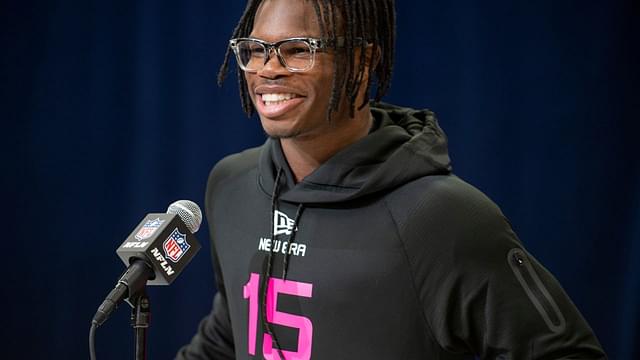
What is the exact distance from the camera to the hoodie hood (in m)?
1.32

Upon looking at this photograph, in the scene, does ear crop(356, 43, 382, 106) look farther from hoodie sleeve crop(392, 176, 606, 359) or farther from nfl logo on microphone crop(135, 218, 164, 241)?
nfl logo on microphone crop(135, 218, 164, 241)

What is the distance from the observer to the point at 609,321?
7.36ft

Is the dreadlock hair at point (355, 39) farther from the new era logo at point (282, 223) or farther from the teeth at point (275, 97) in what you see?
the new era logo at point (282, 223)

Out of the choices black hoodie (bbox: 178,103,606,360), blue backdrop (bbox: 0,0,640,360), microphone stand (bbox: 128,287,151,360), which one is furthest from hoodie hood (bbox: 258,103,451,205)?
blue backdrop (bbox: 0,0,640,360)

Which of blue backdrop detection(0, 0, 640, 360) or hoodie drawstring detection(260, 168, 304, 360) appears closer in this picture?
hoodie drawstring detection(260, 168, 304, 360)

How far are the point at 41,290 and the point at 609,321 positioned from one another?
1.60 metres

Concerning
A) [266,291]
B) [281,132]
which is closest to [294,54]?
[281,132]

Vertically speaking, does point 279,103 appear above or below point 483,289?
above

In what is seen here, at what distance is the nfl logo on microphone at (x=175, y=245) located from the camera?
1.18m

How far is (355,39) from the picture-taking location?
1319 millimetres

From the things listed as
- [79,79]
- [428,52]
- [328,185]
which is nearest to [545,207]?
[428,52]

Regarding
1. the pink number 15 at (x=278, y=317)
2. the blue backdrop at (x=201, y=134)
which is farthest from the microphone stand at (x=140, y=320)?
the blue backdrop at (x=201, y=134)

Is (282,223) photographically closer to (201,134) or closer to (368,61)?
(368,61)

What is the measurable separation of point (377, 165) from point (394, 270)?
18 cm
